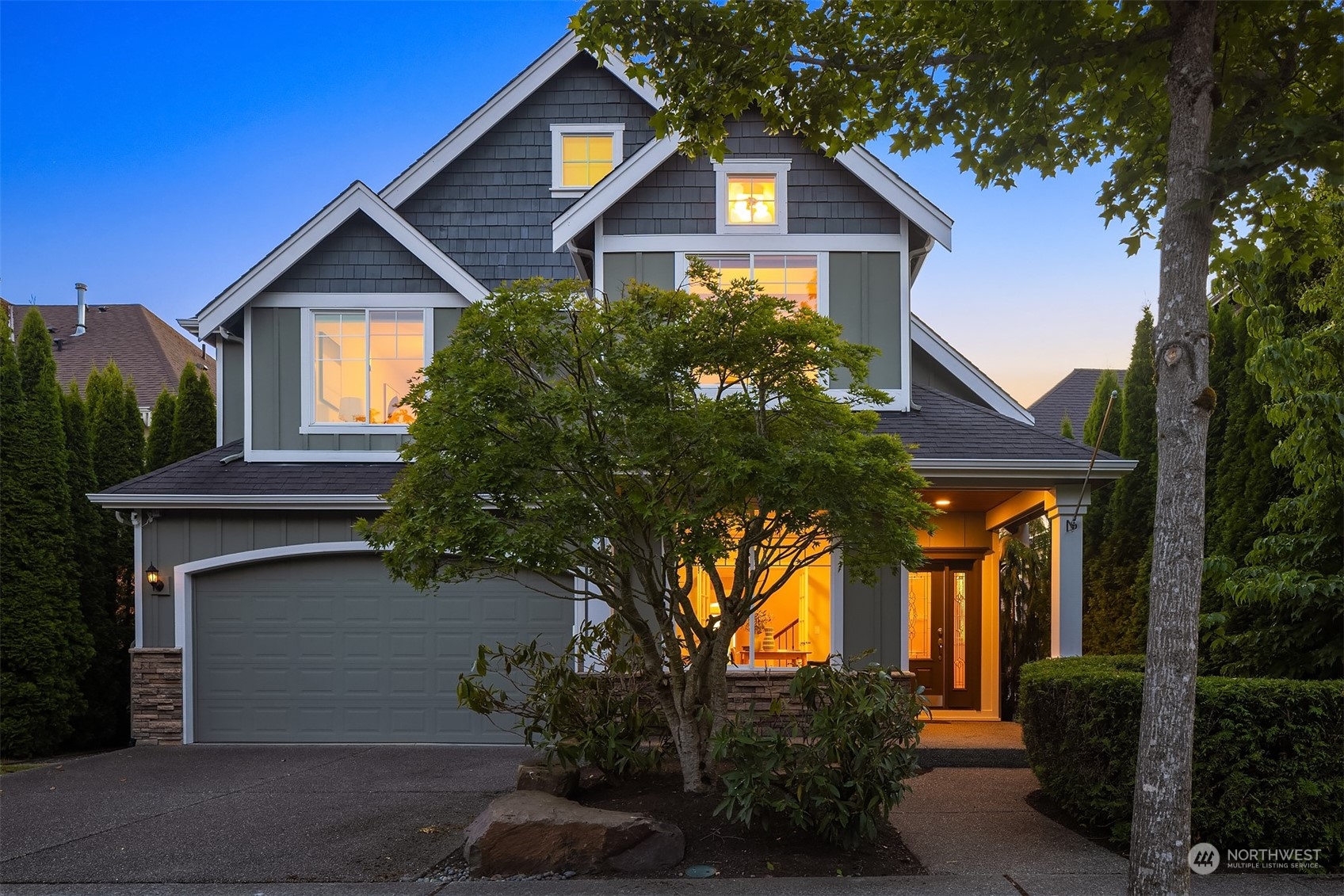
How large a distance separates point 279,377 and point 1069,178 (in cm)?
914

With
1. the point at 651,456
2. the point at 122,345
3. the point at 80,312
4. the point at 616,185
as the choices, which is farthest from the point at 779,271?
the point at 80,312

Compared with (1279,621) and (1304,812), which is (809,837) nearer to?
(1304,812)

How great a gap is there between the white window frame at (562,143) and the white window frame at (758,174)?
324 centimetres

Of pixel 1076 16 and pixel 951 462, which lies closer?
pixel 1076 16

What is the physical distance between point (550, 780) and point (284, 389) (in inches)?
273

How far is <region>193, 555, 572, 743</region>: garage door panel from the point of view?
1088 cm

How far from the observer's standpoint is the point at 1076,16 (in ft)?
17.0

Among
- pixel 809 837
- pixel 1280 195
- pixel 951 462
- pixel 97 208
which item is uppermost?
pixel 97 208

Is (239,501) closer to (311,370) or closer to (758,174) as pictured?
(311,370)

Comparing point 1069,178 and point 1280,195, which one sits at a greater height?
point 1069,178

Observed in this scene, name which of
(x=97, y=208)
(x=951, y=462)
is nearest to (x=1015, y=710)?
(x=951, y=462)

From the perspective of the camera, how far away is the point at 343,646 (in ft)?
36.0

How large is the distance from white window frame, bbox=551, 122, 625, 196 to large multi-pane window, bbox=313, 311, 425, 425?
11.4 feet

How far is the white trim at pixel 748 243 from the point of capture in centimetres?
1096
